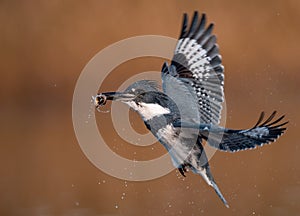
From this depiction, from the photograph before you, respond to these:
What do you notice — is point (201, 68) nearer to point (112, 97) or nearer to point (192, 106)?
point (192, 106)

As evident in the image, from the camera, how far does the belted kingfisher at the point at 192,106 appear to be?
15.8 ft

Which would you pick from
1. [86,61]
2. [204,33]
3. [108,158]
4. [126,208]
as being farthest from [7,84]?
[204,33]

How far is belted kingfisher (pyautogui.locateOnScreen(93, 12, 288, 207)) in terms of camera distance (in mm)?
4816

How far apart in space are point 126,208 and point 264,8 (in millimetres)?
5821

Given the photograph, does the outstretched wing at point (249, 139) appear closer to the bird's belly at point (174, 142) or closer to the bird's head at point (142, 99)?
the bird's belly at point (174, 142)

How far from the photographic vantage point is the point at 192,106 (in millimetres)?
5336

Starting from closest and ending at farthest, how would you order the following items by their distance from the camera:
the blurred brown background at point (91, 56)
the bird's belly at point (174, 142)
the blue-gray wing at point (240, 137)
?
the blue-gray wing at point (240, 137)
the bird's belly at point (174, 142)
the blurred brown background at point (91, 56)

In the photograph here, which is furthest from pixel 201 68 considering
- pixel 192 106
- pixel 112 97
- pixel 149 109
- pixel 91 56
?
pixel 91 56

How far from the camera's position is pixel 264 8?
1159cm

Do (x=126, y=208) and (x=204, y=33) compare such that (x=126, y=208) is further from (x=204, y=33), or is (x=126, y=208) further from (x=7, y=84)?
(x=7, y=84)

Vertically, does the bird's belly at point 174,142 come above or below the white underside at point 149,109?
below

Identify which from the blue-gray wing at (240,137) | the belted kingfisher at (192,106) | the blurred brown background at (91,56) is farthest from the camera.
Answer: the blurred brown background at (91,56)

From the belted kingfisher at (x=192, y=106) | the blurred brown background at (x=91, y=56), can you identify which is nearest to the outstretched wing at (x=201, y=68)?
the belted kingfisher at (x=192, y=106)

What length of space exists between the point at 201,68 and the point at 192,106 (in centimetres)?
32
